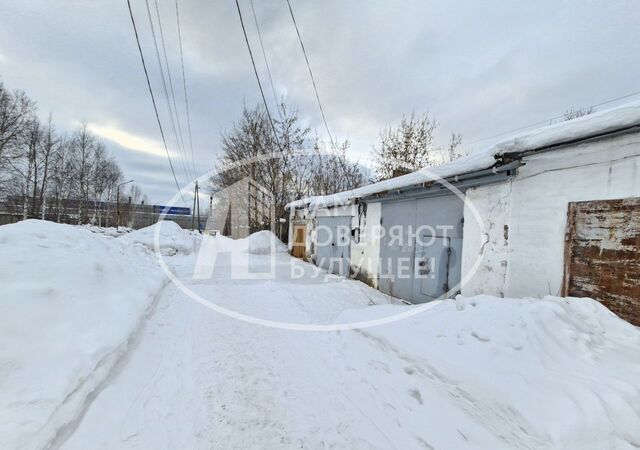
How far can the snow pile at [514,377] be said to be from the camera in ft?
6.52

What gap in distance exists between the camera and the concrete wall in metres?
3.34

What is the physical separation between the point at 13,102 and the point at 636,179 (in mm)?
35024

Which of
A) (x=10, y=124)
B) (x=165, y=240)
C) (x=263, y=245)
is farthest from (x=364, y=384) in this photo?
(x=10, y=124)

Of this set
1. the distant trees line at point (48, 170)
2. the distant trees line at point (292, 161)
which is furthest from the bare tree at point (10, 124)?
the distant trees line at point (292, 161)

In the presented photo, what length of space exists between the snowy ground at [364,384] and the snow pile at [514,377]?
1 centimetres

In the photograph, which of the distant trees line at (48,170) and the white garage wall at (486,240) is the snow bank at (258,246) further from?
the distant trees line at (48,170)

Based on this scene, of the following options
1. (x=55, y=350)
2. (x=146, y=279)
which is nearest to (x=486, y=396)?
(x=55, y=350)

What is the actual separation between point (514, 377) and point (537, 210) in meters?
2.83

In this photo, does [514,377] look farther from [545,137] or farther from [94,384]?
[94,384]

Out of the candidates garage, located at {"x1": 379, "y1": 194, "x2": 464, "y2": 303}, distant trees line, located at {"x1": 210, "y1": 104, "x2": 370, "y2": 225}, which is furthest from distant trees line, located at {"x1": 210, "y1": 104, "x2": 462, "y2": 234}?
garage, located at {"x1": 379, "y1": 194, "x2": 464, "y2": 303}

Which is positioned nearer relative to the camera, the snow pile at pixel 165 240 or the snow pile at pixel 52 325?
the snow pile at pixel 52 325

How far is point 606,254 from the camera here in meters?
3.37

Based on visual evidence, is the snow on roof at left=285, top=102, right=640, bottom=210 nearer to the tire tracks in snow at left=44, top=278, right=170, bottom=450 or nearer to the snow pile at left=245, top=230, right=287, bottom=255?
the tire tracks in snow at left=44, top=278, right=170, bottom=450

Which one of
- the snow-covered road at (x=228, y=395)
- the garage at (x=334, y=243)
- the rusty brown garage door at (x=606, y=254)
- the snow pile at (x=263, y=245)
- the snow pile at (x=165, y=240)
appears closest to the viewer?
the snow-covered road at (x=228, y=395)
